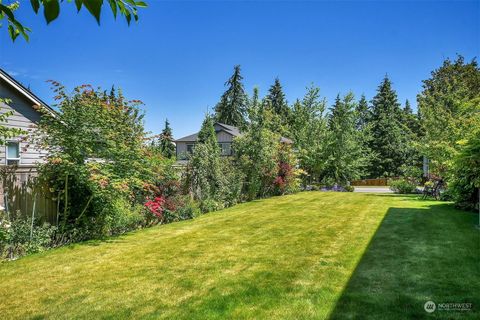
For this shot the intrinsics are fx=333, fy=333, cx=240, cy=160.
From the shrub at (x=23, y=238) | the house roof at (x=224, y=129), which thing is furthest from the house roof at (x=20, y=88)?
the house roof at (x=224, y=129)

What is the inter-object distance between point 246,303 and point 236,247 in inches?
115

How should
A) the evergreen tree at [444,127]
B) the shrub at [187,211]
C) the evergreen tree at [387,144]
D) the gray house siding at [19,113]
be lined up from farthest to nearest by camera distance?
the evergreen tree at [387,144]
the evergreen tree at [444,127]
the gray house siding at [19,113]
the shrub at [187,211]

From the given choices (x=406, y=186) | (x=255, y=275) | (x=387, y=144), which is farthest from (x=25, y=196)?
(x=387, y=144)

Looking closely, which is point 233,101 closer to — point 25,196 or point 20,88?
point 20,88

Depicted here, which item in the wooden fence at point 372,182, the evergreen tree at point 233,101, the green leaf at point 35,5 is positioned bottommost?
the wooden fence at point 372,182

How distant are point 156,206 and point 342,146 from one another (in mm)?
22128

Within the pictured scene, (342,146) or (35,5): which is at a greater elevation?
(342,146)

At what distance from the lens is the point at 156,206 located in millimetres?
9672

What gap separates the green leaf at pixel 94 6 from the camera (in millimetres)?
1355

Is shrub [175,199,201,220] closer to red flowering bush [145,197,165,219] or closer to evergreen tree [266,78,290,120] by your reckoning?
red flowering bush [145,197,165,219]

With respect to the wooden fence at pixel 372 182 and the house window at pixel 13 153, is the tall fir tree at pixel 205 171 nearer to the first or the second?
the house window at pixel 13 153
